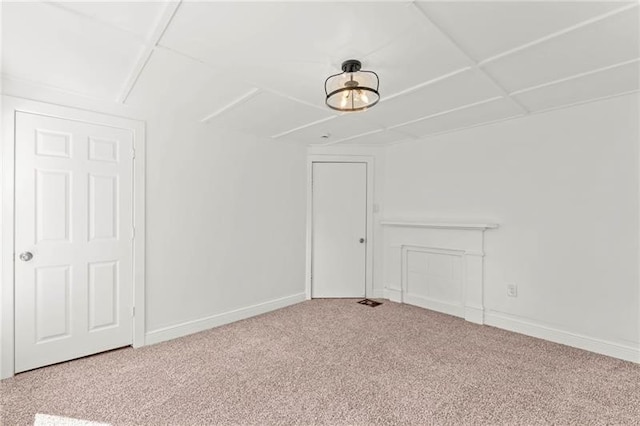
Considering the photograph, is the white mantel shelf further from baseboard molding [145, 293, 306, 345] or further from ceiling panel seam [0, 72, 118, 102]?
ceiling panel seam [0, 72, 118, 102]

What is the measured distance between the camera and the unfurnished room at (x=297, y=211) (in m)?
1.80

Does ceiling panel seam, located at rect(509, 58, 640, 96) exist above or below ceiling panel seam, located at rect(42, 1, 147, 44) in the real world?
above

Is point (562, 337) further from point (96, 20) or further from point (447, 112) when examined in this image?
point (96, 20)

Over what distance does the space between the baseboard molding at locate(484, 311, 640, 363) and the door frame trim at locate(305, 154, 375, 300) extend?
160 cm

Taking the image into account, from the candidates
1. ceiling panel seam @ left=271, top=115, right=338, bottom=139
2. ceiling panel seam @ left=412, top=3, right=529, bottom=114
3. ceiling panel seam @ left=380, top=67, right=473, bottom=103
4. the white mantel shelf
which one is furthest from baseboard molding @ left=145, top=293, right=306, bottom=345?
ceiling panel seam @ left=412, top=3, right=529, bottom=114

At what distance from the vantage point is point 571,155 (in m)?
2.96

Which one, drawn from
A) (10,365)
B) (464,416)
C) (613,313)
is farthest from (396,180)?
(10,365)

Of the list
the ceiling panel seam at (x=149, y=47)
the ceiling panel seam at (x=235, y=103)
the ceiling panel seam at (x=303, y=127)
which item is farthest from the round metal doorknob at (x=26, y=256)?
the ceiling panel seam at (x=303, y=127)

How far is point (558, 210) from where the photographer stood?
3031 millimetres

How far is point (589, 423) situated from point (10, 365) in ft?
13.2

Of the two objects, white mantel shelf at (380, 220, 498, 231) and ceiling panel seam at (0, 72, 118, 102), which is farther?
white mantel shelf at (380, 220, 498, 231)

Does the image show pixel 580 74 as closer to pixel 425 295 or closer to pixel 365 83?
pixel 365 83

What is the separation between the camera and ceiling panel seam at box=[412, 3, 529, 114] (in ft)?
5.28

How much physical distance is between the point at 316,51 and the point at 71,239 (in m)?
2.53
